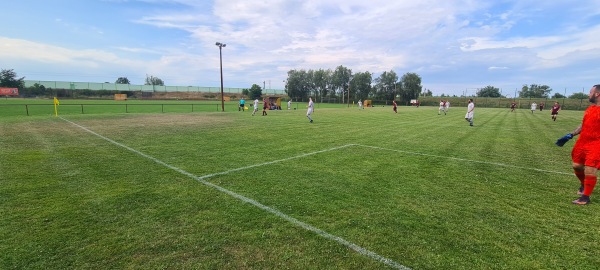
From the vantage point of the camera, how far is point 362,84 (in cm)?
9819

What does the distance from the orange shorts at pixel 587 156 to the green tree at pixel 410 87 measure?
9085 centimetres

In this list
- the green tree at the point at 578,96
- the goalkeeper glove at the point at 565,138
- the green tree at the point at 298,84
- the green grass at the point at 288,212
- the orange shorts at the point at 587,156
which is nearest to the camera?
the green grass at the point at 288,212

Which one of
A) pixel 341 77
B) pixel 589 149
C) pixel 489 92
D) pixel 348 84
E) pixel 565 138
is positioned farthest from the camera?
pixel 341 77

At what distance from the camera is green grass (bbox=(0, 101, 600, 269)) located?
310 cm

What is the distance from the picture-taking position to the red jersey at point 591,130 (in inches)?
179

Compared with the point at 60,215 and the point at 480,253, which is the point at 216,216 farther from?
the point at 480,253

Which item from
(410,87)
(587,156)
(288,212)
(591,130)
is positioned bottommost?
(288,212)

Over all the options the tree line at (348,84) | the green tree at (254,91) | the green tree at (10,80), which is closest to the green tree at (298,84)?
the tree line at (348,84)

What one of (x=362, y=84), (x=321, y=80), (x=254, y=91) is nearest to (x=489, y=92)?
(x=362, y=84)

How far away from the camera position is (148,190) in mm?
5105

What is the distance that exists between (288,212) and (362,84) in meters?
98.3

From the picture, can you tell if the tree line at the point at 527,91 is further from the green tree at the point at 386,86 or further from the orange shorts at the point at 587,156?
the orange shorts at the point at 587,156

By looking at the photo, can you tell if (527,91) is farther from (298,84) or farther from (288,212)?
(288,212)

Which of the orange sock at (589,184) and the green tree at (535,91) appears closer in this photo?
the orange sock at (589,184)
